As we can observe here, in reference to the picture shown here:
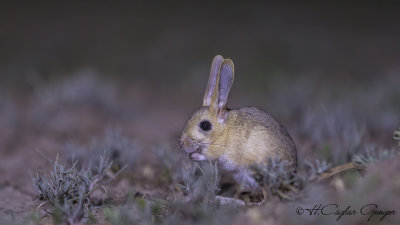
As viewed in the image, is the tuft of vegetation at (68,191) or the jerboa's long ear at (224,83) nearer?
the tuft of vegetation at (68,191)

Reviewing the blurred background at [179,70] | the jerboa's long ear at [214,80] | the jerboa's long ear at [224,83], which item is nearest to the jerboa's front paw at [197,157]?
the jerboa's long ear at [224,83]

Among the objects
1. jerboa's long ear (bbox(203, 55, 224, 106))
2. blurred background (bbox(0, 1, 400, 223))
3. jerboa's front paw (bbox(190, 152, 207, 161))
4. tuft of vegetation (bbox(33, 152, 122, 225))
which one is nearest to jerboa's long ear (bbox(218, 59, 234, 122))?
jerboa's long ear (bbox(203, 55, 224, 106))

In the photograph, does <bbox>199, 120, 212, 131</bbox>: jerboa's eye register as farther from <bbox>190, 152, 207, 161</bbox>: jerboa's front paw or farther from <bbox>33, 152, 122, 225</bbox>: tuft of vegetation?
<bbox>33, 152, 122, 225</bbox>: tuft of vegetation

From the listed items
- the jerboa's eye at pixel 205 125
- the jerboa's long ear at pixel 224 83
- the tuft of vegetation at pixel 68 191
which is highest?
the jerboa's long ear at pixel 224 83

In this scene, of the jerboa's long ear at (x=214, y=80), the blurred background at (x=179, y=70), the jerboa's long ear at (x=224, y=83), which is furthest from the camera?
the blurred background at (x=179, y=70)

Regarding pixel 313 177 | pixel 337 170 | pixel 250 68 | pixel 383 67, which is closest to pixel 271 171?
pixel 313 177

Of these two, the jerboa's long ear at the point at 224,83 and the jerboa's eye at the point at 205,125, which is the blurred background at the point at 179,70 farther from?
the jerboa's long ear at the point at 224,83
